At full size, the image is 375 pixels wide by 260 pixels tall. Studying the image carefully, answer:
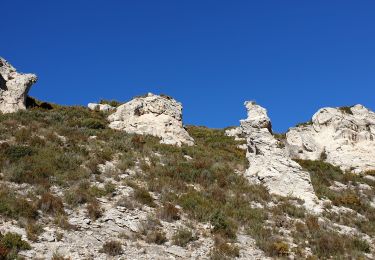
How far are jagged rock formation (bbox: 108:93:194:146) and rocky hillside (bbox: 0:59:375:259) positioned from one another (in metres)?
0.17

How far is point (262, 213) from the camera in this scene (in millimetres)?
18797

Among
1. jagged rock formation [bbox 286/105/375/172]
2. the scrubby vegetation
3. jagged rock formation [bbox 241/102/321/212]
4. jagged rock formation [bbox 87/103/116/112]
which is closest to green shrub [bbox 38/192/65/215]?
the scrubby vegetation

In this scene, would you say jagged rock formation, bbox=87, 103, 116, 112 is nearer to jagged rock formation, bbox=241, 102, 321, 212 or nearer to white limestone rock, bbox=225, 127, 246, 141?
white limestone rock, bbox=225, 127, 246, 141

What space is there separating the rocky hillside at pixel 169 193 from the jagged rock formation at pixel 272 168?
0.07 m

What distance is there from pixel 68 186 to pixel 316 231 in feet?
35.9

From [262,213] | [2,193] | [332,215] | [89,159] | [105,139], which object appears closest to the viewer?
[2,193]

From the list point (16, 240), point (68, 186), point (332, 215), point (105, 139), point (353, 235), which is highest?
point (105, 139)

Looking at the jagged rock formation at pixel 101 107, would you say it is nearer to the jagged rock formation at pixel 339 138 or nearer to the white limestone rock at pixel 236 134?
the white limestone rock at pixel 236 134

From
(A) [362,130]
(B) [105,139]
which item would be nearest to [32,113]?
(B) [105,139]

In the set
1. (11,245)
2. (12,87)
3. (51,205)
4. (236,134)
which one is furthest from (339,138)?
(11,245)

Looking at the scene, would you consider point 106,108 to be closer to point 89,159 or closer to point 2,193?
point 89,159

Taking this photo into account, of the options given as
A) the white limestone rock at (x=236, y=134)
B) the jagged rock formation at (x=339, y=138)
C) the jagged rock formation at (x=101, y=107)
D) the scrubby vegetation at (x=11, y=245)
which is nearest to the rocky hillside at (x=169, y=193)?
the scrubby vegetation at (x=11, y=245)

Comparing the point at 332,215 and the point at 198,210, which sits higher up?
the point at 332,215

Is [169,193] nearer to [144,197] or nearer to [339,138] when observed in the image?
[144,197]
